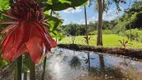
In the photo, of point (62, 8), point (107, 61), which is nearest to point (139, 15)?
point (107, 61)

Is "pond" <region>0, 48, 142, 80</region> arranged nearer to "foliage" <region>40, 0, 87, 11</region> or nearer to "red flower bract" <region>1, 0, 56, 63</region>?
"foliage" <region>40, 0, 87, 11</region>

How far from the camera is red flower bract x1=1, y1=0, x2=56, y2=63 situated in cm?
67

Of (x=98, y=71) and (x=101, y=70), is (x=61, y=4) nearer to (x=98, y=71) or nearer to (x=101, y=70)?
(x=98, y=71)

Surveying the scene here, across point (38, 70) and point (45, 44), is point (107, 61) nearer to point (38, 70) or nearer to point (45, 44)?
point (38, 70)

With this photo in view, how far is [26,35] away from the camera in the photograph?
2.27ft

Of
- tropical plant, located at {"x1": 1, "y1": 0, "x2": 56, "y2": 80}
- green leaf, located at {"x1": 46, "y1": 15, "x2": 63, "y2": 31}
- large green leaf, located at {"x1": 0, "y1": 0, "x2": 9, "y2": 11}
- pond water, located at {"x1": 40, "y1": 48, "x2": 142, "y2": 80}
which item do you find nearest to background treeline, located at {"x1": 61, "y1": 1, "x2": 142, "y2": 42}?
pond water, located at {"x1": 40, "y1": 48, "x2": 142, "y2": 80}

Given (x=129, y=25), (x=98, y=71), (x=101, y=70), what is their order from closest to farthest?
(x=98, y=71) → (x=101, y=70) → (x=129, y=25)

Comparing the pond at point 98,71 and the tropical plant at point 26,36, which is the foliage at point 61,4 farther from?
the pond at point 98,71

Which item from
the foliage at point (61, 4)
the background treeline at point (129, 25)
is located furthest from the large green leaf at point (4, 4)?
the background treeline at point (129, 25)

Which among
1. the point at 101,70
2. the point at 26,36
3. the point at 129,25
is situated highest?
the point at 26,36

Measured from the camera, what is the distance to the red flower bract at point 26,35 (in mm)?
669

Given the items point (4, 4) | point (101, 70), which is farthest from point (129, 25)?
point (4, 4)

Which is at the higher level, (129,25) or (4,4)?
(4,4)

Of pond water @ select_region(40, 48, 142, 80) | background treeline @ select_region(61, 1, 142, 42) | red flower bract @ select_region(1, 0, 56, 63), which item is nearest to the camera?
red flower bract @ select_region(1, 0, 56, 63)
